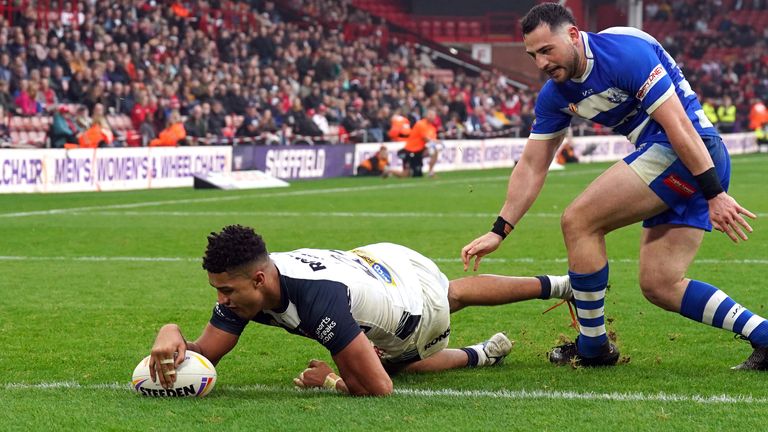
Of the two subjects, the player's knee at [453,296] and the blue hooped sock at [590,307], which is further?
the player's knee at [453,296]

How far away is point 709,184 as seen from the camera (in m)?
5.92

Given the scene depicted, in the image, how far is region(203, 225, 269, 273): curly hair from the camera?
5402 mm

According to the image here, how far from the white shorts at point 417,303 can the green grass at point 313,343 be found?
177mm

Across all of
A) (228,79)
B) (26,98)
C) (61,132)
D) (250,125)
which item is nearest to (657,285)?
(61,132)

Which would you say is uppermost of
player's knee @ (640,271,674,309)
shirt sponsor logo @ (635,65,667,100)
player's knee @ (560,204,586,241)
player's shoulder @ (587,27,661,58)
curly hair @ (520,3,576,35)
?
curly hair @ (520,3,576,35)

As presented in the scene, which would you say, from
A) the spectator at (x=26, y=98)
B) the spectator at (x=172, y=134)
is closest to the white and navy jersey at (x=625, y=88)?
the spectator at (x=26, y=98)

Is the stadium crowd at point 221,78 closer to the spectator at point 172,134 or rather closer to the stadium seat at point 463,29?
the spectator at point 172,134

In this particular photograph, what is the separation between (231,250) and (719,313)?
2471mm

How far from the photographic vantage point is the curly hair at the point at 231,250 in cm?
540

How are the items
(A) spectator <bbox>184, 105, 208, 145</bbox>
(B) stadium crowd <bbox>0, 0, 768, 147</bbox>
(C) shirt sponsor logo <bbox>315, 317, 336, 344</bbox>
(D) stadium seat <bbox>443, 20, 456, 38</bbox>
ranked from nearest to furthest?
(C) shirt sponsor logo <bbox>315, 317, 336, 344</bbox>, (B) stadium crowd <bbox>0, 0, 768, 147</bbox>, (A) spectator <bbox>184, 105, 208, 145</bbox>, (D) stadium seat <bbox>443, 20, 456, 38</bbox>

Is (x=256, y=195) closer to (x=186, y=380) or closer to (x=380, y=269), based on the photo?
(x=380, y=269)

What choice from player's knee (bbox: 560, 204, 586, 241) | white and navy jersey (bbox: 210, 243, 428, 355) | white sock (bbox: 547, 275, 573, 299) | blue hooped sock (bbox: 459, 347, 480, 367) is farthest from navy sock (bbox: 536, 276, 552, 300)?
white and navy jersey (bbox: 210, 243, 428, 355)

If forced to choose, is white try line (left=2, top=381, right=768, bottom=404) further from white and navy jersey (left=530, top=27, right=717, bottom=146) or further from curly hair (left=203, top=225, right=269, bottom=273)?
white and navy jersey (left=530, top=27, right=717, bottom=146)

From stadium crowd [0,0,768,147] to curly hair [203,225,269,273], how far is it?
60.8 ft
